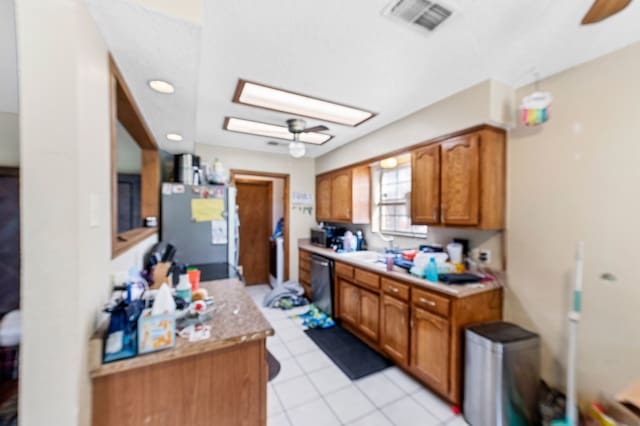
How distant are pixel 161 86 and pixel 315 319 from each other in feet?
9.58

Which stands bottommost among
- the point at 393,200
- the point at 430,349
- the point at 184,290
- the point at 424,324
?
the point at 430,349

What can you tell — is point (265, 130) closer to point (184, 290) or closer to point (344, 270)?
point (344, 270)

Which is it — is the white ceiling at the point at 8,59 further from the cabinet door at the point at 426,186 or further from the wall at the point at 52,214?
the cabinet door at the point at 426,186

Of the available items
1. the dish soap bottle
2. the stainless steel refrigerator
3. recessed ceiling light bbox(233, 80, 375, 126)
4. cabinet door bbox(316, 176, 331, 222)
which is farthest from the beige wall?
the stainless steel refrigerator

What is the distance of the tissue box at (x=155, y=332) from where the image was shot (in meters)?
0.98

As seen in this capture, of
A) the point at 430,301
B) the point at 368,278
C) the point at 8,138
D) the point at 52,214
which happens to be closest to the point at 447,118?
the point at 430,301

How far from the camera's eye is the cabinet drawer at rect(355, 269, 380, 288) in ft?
8.35

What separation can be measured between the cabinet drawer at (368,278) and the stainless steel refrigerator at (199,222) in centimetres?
151

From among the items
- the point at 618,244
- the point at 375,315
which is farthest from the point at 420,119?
the point at 375,315

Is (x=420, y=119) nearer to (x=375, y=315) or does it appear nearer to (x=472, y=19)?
(x=472, y=19)

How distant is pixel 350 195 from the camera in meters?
3.57

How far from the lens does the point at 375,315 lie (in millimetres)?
2578

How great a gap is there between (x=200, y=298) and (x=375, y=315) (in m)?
1.73

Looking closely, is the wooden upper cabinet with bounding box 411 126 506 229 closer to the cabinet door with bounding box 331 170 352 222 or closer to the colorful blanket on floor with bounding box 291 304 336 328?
the cabinet door with bounding box 331 170 352 222
